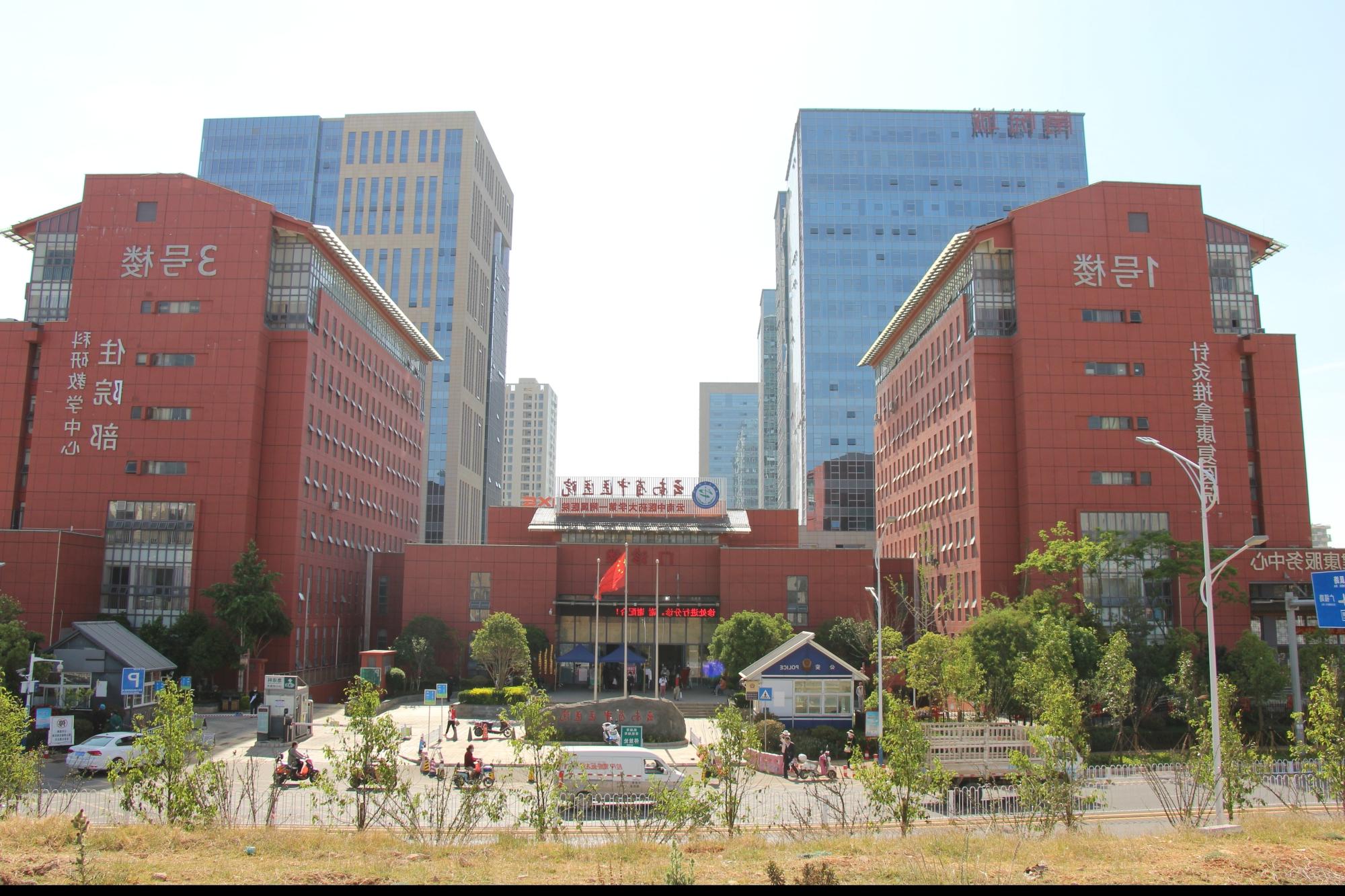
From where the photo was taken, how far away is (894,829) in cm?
2611

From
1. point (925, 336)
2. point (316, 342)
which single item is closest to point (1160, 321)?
point (925, 336)

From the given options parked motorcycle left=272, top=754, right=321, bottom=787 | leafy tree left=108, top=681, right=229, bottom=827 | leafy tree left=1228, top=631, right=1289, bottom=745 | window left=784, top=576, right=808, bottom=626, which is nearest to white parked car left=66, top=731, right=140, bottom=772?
parked motorcycle left=272, top=754, right=321, bottom=787

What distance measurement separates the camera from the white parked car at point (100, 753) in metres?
36.4

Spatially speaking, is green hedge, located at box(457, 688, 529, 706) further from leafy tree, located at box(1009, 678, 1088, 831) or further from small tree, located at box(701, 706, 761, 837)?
leafy tree, located at box(1009, 678, 1088, 831)

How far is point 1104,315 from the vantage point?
2579 inches

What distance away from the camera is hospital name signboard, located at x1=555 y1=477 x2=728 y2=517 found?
8231 centimetres

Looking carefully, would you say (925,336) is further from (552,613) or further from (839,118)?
(839,118)

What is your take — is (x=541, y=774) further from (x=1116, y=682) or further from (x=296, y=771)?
(x=1116, y=682)

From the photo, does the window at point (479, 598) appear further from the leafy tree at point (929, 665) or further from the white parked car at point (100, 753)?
the white parked car at point (100, 753)

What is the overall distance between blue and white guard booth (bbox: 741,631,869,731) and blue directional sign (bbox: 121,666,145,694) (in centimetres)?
2904

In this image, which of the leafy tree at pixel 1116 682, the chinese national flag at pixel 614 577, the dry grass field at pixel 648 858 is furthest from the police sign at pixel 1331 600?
the chinese national flag at pixel 614 577

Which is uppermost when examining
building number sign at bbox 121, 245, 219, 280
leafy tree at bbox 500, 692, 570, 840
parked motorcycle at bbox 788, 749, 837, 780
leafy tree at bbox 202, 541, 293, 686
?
building number sign at bbox 121, 245, 219, 280

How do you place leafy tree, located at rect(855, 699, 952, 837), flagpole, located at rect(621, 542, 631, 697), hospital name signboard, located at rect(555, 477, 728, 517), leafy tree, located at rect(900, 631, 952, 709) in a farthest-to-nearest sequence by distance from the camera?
1. hospital name signboard, located at rect(555, 477, 728, 517)
2. flagpole, located at rect(621, 542, 631, 697)
3. leafy tree, located at rect(900, 631, 952, 709)
4. leafy tree, located at rect(855, 699, 952, 837)

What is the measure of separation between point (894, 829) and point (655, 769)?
8.97m
